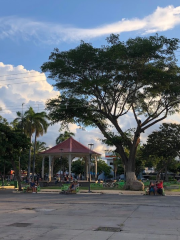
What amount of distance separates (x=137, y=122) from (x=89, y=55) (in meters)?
9.63

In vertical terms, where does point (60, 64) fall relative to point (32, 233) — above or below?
above

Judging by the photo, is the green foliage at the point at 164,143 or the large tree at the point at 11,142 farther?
the green foliage at the point at 164,143

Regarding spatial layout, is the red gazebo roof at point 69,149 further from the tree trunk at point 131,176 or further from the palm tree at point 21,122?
the tree trunk at point 131,176

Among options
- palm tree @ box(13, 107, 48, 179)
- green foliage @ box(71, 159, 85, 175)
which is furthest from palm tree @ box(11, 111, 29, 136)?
green foliage @ box(71, 159, 85, 175)

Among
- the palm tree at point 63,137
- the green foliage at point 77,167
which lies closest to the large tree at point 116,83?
the palm tree at point 63,137

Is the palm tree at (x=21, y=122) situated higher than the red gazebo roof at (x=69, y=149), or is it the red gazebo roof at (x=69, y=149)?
the palm tree at (x=21, y=122)

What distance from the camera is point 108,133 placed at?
118 feet

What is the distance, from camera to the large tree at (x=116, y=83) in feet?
108

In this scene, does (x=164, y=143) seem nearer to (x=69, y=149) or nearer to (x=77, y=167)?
(x=69, y=149)

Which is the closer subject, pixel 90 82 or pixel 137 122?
pixel 90 82

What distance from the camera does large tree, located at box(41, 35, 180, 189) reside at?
32.8 m

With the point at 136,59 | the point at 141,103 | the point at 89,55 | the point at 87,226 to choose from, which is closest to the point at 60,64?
the point at 89,55

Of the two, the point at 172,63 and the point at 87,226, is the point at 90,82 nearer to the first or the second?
the point at 172,63

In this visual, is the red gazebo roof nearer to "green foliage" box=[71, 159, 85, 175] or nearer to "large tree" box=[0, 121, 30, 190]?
"large tree" box=[0, 121, 30, 190]
